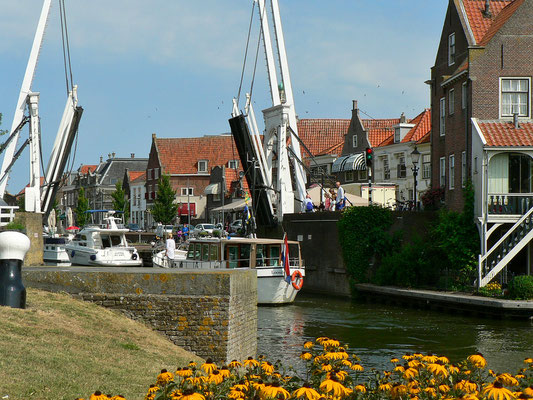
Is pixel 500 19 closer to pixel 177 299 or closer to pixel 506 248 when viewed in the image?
pixel 506 248

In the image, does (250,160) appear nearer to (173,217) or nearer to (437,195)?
(437,195)

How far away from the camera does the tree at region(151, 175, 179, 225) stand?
269 ft

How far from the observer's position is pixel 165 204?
272 ft

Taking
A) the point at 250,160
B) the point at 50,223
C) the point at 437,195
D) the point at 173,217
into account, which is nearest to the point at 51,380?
the point at 437,195

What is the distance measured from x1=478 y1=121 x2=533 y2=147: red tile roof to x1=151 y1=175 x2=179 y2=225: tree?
179ft

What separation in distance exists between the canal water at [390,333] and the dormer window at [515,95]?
8.22 m

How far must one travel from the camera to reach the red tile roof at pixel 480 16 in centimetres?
3309

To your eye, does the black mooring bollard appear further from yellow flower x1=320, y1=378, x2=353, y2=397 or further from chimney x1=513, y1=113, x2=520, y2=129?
chimney x1=513, y1=113, x2=520, y2=129

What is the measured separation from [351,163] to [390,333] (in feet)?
134

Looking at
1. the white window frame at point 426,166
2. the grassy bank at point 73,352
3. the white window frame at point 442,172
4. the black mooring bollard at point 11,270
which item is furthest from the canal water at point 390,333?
the white window frame at point 426,166

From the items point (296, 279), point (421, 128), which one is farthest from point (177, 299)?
point (421, 128)

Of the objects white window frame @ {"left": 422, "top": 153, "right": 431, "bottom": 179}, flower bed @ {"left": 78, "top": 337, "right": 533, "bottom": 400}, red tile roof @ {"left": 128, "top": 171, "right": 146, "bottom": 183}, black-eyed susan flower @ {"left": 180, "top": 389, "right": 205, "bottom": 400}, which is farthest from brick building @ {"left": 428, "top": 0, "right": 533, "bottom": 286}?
red tile roof @ {"left": 128, "top": 171, "right": 146, "bottom": 183}

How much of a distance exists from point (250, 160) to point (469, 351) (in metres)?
23.3

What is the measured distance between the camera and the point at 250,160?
138 ft
